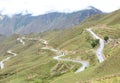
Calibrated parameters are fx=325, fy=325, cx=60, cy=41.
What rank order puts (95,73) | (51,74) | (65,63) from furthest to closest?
(65,63) → (51,74) → (95,73)

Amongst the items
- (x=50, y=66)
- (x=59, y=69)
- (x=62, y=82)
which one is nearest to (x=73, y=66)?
(x=59, y=69)

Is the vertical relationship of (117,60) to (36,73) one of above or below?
above

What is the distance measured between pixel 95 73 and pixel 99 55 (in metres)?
79.6

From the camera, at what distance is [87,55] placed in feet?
566

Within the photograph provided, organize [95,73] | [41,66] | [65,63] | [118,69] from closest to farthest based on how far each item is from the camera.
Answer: [118,69]
[95,73]
[65,63]
[41,66]

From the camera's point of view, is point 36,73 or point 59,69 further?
point 36,73

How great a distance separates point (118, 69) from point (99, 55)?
84.1m

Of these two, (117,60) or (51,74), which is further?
(51,74)

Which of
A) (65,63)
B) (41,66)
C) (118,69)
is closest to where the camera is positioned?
(118,69)

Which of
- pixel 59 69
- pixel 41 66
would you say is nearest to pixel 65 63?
pixel 59 69

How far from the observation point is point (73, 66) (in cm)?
16050

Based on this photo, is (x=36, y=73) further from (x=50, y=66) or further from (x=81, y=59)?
(x=81, y=59)

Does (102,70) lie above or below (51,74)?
above

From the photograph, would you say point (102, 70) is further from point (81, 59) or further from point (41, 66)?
point (41, 66)
